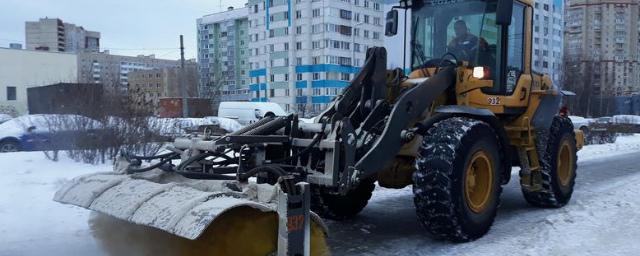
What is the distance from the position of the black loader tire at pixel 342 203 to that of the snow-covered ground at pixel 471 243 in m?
0.39

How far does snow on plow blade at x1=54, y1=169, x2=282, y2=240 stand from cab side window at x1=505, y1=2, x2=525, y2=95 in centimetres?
369

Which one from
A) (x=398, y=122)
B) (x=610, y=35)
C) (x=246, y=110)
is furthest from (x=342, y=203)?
(x=610, y=35)

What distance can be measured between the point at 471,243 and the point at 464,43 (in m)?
2.35

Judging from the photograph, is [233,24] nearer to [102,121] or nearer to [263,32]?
[263,32]

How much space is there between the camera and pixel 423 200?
5578 mm

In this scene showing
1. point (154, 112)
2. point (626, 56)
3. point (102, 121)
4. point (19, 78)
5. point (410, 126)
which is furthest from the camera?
point (626, 56)

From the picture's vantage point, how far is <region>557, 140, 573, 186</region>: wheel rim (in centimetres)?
818

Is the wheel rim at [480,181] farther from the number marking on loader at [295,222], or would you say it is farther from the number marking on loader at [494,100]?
the number marking on loader at [295,222]

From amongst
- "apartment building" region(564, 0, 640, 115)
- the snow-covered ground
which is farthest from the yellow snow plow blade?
"apartment building" region(564, 0, 640, 115)

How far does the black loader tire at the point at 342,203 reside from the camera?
22.8ft

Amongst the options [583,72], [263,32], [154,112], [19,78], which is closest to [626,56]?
[583,72]

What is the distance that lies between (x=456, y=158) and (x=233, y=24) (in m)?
92.1

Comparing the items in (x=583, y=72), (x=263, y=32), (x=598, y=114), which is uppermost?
(x=263, y=32)

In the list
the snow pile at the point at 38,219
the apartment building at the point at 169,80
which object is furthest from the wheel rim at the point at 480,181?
the apartment building at the point at 169,80
